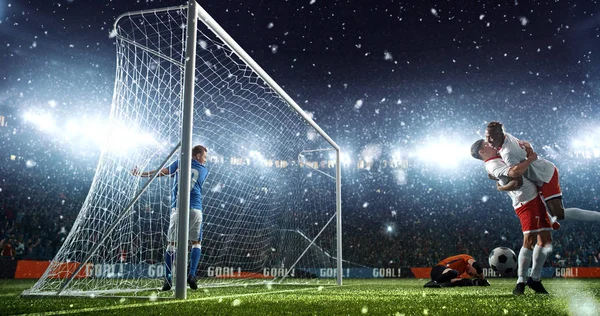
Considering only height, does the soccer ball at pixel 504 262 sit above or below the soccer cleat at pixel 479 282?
above

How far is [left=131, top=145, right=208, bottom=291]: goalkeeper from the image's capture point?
5230mm

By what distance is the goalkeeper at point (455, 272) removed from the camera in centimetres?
671

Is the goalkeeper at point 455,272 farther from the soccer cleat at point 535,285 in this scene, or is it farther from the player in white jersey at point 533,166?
the player in white jersey at point 533,166

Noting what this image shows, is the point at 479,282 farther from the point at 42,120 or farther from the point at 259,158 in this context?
the point at 42,120

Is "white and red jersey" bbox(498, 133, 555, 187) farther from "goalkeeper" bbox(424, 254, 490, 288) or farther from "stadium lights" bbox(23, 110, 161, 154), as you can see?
"stadium lights" bbox(23, 110, 161, 154)

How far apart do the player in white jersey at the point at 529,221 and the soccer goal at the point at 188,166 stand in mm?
3218

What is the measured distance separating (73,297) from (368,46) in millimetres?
20848

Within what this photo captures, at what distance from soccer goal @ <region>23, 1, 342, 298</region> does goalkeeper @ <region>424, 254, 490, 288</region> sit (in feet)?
6.24

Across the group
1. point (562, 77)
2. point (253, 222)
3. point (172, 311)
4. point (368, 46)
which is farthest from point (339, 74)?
point (172, 311)

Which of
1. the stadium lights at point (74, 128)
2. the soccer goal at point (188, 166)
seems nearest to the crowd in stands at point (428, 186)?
the stadium lights at point (74, 128)

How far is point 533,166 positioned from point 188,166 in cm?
347

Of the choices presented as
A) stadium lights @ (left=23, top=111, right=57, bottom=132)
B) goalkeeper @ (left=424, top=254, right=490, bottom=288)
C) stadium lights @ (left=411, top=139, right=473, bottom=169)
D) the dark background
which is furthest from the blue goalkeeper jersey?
stadium lights @ (left=411, top=139, right=473, bottom=169)

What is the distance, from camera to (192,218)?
18.7 feet

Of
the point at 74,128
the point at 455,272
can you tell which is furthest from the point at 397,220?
the point at 455,272
